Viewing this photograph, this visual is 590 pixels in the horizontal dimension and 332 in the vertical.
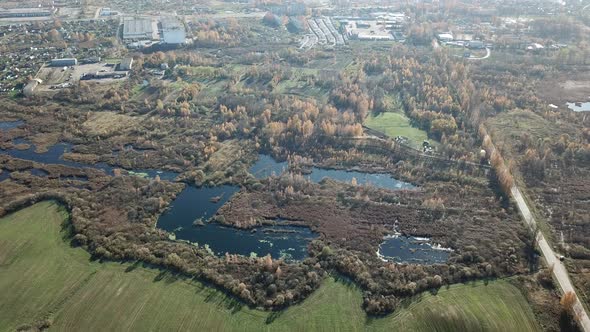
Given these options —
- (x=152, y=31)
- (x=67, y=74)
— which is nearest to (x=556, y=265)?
(x=67, y=74)

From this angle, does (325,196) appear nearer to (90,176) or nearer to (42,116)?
(90,176)

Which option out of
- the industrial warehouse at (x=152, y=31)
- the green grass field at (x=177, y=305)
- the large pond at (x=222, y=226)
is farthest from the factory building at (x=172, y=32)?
the green grass field at (x=177, y=305)

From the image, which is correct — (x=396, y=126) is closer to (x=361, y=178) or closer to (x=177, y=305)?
(x=361, y=178)

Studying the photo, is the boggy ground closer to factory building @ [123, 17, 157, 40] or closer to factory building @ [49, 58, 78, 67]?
factory building @ [49, 58, 78, 67]

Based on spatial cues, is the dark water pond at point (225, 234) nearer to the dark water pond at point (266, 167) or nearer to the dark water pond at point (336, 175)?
the dark water pond at point (266, 167)

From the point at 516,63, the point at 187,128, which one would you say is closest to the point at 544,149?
the point at 516,63

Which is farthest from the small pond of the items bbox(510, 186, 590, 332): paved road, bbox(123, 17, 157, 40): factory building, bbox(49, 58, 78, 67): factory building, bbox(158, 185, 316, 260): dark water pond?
bbox(510, 186, 590, 332): paved road

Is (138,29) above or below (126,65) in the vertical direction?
above
